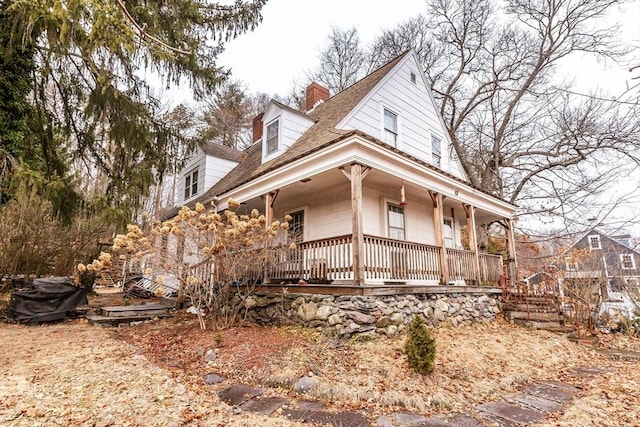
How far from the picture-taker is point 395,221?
10086mm

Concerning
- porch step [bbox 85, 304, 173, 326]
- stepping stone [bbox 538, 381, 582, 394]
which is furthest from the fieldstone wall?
porch step [bbox 85, 304, 173, 326]

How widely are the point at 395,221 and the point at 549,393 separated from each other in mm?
5877

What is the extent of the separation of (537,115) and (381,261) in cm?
1476

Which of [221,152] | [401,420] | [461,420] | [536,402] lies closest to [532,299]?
[536,402]

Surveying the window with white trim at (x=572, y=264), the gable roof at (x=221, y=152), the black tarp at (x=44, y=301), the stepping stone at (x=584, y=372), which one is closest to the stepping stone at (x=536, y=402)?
the stepping stone at (x=584, y=372)

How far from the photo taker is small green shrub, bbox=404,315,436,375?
15.5 feet

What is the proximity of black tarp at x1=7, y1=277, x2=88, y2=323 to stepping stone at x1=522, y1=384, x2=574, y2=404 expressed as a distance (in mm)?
Result: 10540

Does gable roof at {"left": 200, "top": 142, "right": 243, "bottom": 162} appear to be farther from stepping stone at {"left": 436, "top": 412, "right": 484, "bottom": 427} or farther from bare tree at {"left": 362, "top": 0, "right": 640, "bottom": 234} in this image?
stepping stone at {"left": 436, "top": 412, "right": 484, "bottom": 427}

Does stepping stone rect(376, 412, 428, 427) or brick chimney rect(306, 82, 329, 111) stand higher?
brick chimney rect(306, 82, 329, 111)

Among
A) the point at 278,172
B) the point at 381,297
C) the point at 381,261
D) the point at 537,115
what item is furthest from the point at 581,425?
the point at 537,115

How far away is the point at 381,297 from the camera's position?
21.7 ft

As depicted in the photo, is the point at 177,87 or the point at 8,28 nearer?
the point at 8,28

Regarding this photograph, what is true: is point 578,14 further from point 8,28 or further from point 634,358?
point 8,28

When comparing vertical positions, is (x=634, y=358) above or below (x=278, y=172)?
below
